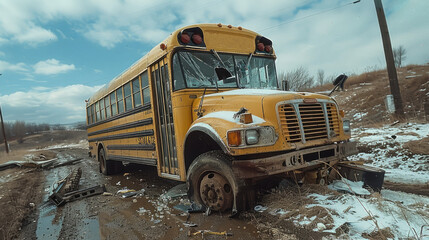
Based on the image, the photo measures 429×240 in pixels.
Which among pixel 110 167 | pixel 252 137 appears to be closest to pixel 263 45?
pixel 252 137

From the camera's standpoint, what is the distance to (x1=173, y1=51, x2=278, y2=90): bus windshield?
3812mm

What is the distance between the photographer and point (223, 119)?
9.62ft

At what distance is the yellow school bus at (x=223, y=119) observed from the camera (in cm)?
276

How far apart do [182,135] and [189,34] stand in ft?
4.95

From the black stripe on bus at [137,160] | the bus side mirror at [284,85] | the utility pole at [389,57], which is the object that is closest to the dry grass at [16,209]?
the black stripe on bus at [137,160]

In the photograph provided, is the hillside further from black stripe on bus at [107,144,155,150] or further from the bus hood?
the bus hood

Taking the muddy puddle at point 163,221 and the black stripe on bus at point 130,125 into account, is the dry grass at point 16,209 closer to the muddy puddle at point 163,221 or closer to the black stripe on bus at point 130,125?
the muddy puddle at point 163,221

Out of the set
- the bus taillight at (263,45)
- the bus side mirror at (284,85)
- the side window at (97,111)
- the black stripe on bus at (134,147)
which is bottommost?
the black stripe on bus at (134,147)

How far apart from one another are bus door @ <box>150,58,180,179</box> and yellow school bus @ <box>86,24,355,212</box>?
2 cm

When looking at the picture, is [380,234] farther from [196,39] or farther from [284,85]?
[196,39]

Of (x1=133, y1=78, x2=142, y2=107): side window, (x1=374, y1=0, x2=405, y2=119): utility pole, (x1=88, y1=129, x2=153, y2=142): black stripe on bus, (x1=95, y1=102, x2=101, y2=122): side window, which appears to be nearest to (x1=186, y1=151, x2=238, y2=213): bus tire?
(x1=88, y1=129, x2=153, y2=142): black stripe on bus

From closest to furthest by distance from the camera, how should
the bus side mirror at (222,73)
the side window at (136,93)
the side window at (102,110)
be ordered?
the bus side mirror at (222,73) < the side window at (136,93) < the side window at (102,110)

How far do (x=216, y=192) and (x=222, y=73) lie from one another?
163cm

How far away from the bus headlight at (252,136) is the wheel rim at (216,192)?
63 centimetres
